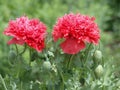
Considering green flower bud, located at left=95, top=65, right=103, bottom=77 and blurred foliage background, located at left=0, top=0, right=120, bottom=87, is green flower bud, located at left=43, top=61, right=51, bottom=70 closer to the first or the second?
green flower bud, located at left=95, top=65, right=103, bottom=77

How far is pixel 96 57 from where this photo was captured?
73.0 inches

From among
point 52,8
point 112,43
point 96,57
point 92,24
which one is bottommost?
point 96,57

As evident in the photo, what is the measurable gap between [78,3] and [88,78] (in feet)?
10.3

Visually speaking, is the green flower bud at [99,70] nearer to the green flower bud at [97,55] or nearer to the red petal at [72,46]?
the green flower bud at [97,55]

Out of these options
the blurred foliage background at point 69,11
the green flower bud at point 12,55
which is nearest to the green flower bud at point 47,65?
the green flower bud at point 12,55

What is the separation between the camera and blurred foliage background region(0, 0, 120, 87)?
421 cm

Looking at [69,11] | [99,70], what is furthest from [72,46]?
[69,11]

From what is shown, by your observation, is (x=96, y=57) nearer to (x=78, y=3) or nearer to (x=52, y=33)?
(x=52, y=33)

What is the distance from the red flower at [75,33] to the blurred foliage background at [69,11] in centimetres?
179

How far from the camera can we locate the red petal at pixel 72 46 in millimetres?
1753

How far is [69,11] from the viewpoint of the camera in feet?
14.8

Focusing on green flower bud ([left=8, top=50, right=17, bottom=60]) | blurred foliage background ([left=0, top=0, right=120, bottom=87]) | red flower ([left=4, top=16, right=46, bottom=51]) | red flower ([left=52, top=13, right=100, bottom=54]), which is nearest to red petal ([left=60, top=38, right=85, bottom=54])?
red flower ([left=52, top=13, right=100, bottom=54])

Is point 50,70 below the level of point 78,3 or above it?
below

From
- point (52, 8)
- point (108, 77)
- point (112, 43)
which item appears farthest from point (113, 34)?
point (108, 77)
